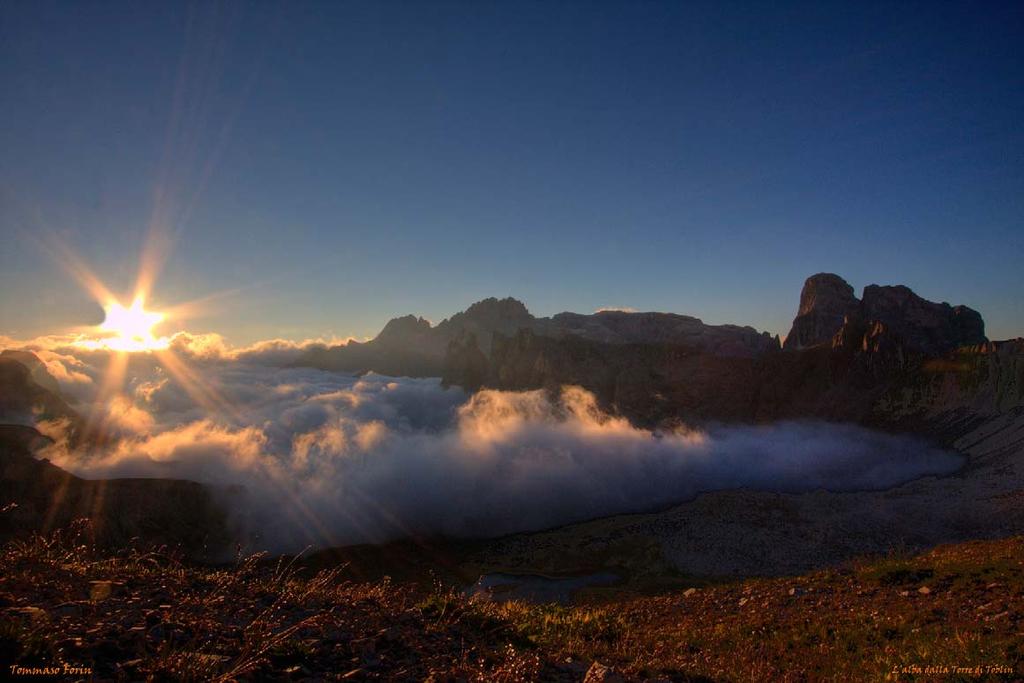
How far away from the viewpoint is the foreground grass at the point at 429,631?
19.9 ft

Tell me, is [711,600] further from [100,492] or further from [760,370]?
[760,370]

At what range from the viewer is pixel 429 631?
876cm

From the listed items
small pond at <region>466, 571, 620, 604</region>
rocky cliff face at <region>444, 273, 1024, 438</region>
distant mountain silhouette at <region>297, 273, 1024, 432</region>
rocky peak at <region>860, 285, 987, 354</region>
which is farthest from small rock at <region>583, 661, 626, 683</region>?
rocky peak at <region>860, 285, 987, 354</region>

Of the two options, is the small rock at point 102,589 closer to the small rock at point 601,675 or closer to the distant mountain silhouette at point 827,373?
the small rock at point 601,675

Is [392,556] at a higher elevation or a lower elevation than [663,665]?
lower

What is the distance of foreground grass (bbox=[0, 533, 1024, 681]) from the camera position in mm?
6055

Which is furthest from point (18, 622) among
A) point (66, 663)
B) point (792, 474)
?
point (792, 474)

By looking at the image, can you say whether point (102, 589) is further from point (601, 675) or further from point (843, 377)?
point (843, 377)

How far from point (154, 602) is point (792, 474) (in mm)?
126478

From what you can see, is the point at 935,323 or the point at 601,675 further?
the point at 935,323

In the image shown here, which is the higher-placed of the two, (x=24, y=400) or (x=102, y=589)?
(x=24, y=400)

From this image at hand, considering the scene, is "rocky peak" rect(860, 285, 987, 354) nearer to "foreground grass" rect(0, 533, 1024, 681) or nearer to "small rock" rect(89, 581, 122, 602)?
"foreground grass" rect(0, 533, 1024, 681)

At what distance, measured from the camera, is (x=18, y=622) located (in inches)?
227

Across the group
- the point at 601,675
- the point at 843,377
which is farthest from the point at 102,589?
the point at 843,377
